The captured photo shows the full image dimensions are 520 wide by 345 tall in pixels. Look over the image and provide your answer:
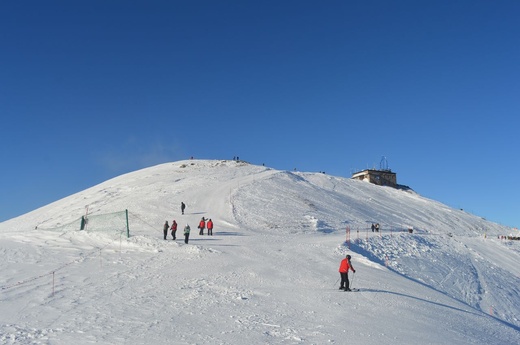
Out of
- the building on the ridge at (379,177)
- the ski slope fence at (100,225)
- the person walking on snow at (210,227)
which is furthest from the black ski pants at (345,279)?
the building on the ridge at (379,177)

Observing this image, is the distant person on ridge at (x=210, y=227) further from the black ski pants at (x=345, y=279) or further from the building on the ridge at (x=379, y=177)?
the building on the ridge at (x=379, y=177)

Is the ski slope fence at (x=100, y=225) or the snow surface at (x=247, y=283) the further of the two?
the ski slope fence at (x=100, y=225)

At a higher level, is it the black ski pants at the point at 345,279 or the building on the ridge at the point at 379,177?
the building on the ridge at the point at 379,177

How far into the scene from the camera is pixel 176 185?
160 feet

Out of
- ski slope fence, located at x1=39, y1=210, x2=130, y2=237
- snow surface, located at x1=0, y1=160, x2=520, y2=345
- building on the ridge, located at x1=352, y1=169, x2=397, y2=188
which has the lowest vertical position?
snow surface, located at x1=0, y1=160, x2=520, y2=345

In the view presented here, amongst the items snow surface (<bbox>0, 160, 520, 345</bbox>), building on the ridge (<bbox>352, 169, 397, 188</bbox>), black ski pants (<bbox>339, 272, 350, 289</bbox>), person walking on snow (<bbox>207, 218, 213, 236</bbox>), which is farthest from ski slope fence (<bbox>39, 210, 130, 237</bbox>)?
building on the ridge (<bbox>352, 169, 397, 188</bbox>)

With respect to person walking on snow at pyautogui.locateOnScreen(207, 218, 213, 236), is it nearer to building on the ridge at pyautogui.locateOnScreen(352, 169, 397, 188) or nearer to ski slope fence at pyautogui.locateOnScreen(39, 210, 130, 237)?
ski slope fence at pyautogui.locateOnScreen(39, 210, 130, 237)

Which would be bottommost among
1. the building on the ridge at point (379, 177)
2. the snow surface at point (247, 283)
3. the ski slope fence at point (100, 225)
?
the snow surface at point (247, 283)

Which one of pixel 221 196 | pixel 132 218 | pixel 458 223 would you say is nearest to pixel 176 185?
pixel 221 196

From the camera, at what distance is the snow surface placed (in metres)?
10.1

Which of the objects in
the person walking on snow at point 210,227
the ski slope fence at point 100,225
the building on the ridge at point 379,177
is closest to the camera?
the ski slope fence at point 100,225

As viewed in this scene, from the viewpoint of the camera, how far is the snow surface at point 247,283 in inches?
400

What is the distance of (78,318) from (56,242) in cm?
1367

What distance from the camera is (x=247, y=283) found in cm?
1530
